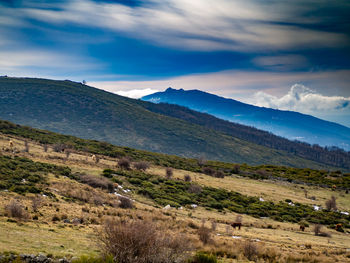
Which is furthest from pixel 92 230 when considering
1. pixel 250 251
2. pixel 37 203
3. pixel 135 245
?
pixel 250 251

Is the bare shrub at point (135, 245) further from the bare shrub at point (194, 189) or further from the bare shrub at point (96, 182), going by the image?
the bare shrub at point (194, 189)

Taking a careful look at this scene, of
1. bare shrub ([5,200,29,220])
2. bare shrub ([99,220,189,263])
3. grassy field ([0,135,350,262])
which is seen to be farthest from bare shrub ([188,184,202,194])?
bare shrub ([99,220,189,263])

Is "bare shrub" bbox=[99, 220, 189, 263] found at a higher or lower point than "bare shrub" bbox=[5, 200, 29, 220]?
higher

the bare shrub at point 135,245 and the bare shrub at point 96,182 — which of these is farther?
the bare shrub at point 96,182

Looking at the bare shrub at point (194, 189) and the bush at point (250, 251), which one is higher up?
the bush at point (250, 251)

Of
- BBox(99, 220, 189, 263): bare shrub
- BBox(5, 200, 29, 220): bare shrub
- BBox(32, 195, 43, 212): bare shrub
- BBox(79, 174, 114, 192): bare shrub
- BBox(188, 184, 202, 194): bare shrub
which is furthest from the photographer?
BBox(188, 184, 202, 194): bare shrub

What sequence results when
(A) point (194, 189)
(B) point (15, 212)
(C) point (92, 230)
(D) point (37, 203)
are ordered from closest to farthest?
(B) point (15, 212) → (C) point (92, 230) → (D) point (37, 203) → (A) point (194, 189)

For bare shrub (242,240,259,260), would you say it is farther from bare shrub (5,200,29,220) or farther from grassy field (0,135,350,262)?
bare shrub (5,200,29,220)

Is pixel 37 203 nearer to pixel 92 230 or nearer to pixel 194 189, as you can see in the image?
pixel 92 230

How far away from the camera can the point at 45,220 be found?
58.2 feet

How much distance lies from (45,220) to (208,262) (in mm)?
10837

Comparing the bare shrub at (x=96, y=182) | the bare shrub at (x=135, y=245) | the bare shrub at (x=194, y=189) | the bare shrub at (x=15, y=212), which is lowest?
Result: the bare shrub at (x=194, y=189)

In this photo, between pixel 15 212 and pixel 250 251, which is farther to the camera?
pixel 15 212

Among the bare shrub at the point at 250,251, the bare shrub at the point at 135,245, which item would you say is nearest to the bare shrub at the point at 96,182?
the bare shrub at the point at 250,251
